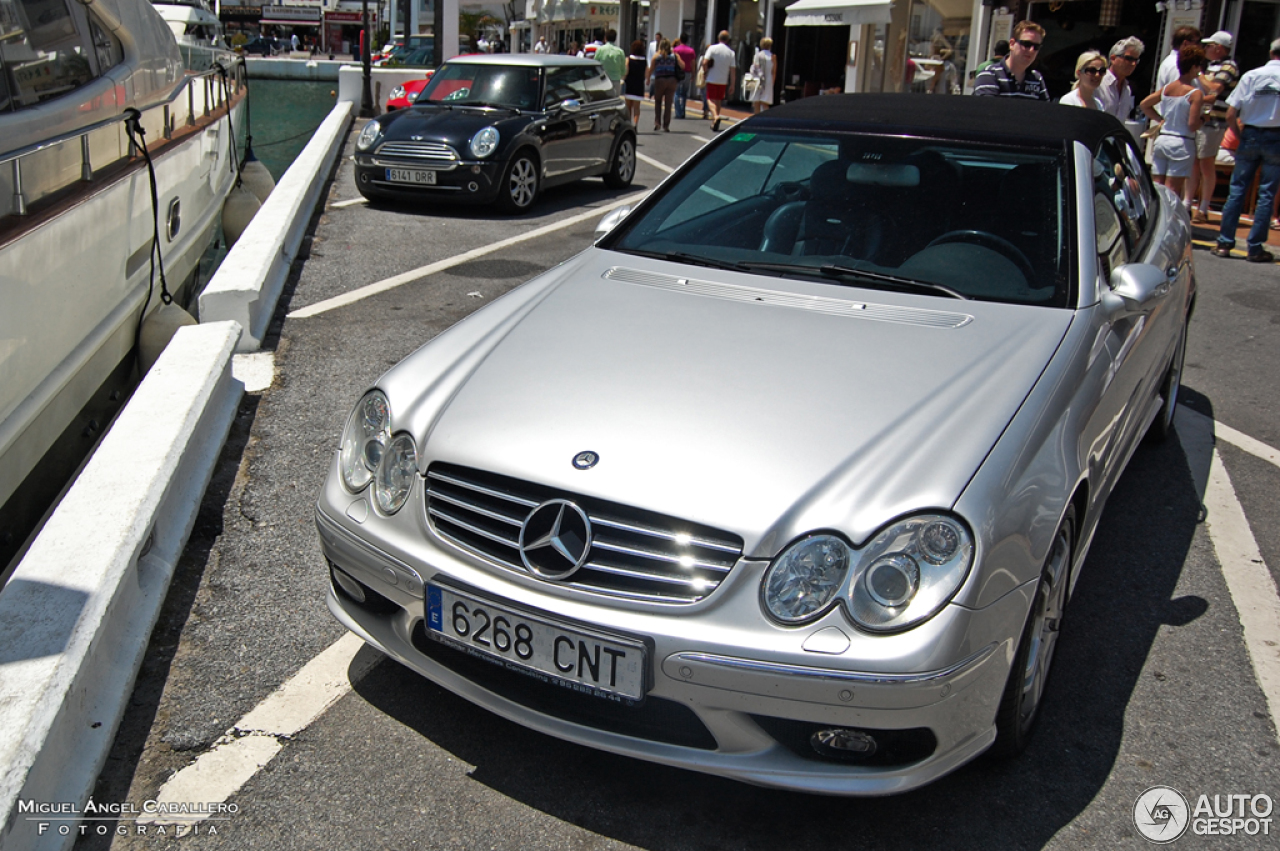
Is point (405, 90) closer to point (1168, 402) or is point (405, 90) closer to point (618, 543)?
point (1168, 402)

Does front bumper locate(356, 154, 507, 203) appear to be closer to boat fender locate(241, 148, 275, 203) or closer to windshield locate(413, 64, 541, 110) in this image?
windshield locate(413, 64, 541, 110)

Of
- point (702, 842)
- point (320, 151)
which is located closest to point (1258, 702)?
point (702, 842)

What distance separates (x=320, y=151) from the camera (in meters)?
12.2

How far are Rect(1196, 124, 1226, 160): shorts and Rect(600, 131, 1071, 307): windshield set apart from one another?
8.01m

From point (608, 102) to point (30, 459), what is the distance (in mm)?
8860

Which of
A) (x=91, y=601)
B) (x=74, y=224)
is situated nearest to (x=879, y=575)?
(x=91, y=601)

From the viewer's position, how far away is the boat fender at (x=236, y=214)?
38.0 ft

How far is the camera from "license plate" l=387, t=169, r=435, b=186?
1031 centimetres

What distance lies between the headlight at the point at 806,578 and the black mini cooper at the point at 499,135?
8.48 meters

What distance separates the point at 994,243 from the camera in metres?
3.50

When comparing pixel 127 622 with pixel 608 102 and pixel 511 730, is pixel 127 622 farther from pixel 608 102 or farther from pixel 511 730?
pixel 608 102

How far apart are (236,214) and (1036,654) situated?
1063 centimetres

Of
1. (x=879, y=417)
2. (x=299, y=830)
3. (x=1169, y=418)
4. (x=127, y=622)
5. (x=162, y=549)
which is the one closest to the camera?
(x=299, y=830)

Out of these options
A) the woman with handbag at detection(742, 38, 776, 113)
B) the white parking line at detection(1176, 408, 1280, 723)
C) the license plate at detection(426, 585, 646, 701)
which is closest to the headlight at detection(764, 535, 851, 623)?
the license plate at detection(426, 585, 646, 701)
